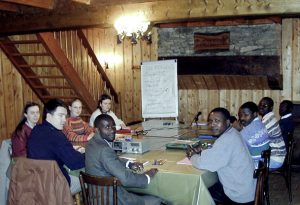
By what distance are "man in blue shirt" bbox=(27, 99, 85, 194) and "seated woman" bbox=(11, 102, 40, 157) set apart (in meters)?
0.45

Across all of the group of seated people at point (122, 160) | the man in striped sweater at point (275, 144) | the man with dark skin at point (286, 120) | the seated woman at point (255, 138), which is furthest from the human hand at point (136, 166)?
the man with dark skin at point (286, 120)

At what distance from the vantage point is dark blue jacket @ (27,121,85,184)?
2.77 meters

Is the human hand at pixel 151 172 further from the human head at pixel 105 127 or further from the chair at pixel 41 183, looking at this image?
the chair at pixel 41 183

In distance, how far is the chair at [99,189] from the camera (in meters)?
2.33

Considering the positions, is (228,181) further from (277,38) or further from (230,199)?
(277,38)

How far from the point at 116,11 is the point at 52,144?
1.83 meters

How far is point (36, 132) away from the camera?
9.35ft

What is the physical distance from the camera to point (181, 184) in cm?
265

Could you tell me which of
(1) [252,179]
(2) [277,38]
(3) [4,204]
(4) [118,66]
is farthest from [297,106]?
(3) [4,204]

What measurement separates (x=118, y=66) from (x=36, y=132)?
4671 mm

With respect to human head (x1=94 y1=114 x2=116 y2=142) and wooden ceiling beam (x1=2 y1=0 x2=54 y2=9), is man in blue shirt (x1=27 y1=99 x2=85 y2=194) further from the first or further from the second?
wooden ceiling beam (x1=2 y1=0 x2=54 y2=9)

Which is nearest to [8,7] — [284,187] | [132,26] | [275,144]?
[132,26]

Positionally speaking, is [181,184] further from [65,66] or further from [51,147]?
[65,66]

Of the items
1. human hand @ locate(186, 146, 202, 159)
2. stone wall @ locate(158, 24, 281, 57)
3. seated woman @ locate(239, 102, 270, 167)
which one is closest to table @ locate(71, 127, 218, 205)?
human hand @ locate(186, 146, 202, 159)
